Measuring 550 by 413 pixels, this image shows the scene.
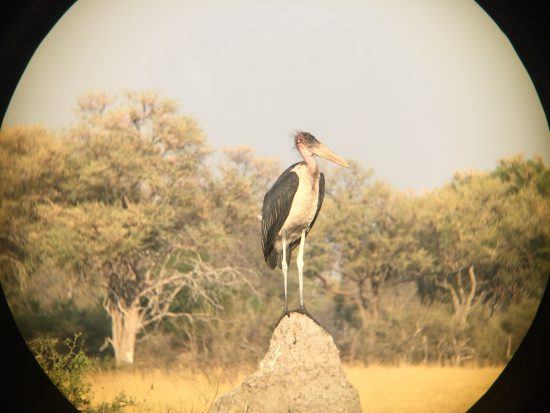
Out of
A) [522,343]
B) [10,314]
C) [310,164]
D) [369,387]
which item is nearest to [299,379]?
[369,387]

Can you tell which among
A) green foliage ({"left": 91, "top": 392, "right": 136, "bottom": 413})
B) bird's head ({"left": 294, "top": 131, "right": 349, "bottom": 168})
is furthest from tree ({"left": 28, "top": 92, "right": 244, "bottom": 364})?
bird's head ({"left": 294, "top": 131, "right": 349, "bottom": 168})

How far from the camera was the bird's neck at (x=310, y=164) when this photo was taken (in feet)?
35.8

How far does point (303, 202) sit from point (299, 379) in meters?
1.70

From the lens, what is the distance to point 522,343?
11.5 m

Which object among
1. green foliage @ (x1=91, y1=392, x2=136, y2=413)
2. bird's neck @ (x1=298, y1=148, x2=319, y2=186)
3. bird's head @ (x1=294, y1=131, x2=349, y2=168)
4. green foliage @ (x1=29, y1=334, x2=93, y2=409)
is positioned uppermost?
bird's head @ (x1=294, y1=131, x2=349, y2=168)

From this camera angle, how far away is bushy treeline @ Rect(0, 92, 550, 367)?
11898 mm

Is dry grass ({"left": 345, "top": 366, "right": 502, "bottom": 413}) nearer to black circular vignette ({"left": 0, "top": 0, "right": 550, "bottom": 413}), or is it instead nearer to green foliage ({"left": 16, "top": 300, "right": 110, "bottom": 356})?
black circular vignette ({"left": 0, "top": 0, "right": 550, "bottom": 413})

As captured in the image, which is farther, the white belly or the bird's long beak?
the bird's long beak

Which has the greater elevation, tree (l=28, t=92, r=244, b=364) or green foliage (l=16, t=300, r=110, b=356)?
tree (l=28, t=92, r=244, b=364)

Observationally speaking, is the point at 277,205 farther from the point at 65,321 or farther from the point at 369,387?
the point at 65,321

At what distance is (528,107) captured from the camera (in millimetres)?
11422

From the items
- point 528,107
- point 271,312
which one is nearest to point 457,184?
point 528,107

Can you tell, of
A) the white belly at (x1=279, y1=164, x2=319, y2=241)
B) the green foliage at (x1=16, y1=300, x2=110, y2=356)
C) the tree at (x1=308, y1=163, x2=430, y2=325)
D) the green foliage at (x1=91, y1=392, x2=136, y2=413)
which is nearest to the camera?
the white belly at (x1=279, y1=164, x2=319, y2=241)

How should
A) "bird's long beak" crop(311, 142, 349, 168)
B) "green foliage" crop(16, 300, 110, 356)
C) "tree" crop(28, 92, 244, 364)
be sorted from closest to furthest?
"bird's long beak" crop(311, 142, 349, 168) → "green foliage" crop(16, 300, 110, 356) → "tree" crop(28, 92, 244, 364)
